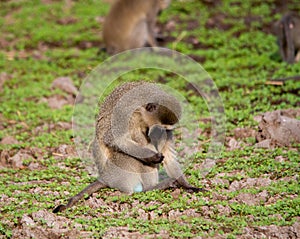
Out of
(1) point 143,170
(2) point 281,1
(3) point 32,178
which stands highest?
(2) point 281,1

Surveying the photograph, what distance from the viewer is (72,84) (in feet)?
30.7

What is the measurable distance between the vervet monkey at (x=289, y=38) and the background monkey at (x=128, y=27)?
8.46 feet

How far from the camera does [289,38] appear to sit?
961cm

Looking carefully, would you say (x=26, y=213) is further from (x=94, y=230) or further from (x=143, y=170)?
(x=143, y=170)

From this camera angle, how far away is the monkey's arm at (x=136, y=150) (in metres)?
5.43

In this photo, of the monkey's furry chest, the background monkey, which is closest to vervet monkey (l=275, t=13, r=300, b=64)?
the background monkey

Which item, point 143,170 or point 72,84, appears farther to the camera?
point 72,84

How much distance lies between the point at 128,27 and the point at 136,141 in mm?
5792

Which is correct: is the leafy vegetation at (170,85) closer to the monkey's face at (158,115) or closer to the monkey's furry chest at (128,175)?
the monkey's furry chest at (128,175)

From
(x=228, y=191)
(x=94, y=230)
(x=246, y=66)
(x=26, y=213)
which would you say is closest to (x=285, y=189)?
(x=228, y=191)

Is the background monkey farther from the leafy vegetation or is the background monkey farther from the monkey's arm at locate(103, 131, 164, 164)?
the monkey's arm at locate(103, 131, 164, 164)

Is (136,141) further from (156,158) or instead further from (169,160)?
(169,160)

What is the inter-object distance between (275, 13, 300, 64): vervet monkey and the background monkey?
2.58 m

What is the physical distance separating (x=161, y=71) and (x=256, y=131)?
9.94 feet
